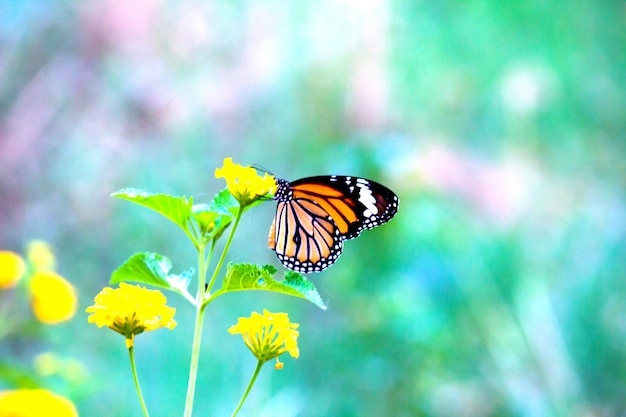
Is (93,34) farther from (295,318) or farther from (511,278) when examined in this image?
(511,278)

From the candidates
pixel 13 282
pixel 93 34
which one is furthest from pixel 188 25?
pixel 13 282

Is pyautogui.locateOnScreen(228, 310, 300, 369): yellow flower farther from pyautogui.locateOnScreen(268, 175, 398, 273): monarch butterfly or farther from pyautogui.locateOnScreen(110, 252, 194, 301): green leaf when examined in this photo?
pyautogui.locateOnScreen(268, 175, 398, 273): monarch butterfly

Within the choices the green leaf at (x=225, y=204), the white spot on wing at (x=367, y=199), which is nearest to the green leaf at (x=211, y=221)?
the green leaf at (x=225, y=204)

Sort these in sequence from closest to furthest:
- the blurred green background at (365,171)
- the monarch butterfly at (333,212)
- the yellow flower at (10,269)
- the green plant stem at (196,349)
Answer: the green plant stem at (196,349), the yellow flower at (10,269), the monarch butterfly at (333,212), the blurred green background at (365,171)

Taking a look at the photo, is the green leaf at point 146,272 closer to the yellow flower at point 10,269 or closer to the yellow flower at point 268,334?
the yellow flower at point 268,334

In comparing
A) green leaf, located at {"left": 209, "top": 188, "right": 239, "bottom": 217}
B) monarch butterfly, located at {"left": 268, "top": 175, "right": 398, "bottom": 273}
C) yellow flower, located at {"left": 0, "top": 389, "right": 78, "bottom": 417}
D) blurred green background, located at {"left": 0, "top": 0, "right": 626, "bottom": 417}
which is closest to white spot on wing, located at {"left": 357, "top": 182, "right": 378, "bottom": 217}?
monarch butterfly, located at {"left": 268, "top": 175, "right": 398, "bottom": 273}
